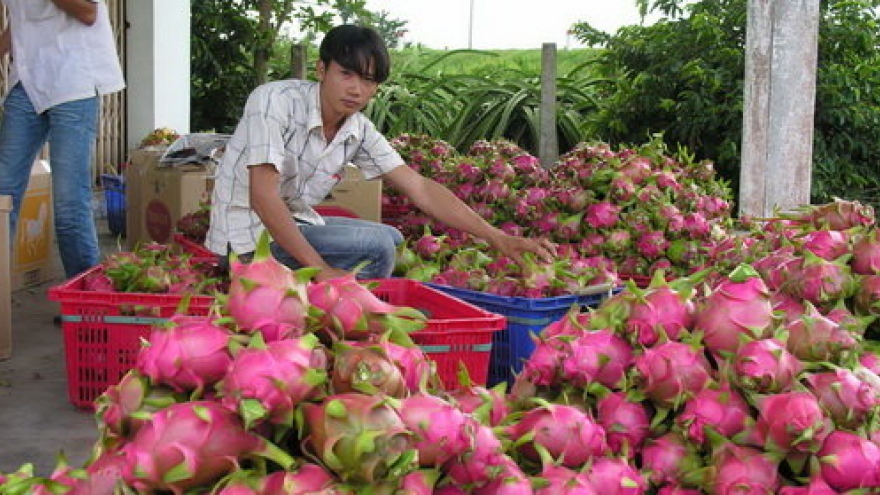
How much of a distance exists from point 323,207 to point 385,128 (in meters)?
5.44

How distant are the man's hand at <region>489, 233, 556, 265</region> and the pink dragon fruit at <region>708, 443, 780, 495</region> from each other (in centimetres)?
180

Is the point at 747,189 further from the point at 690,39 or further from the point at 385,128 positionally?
the point at 385,128

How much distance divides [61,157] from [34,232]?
30.8 inches

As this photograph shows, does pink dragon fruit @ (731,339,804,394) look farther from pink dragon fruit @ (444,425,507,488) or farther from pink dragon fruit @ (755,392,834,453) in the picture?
pink dragon fruit @ (444,425,507,488)

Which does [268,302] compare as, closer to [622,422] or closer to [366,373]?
[366,373]

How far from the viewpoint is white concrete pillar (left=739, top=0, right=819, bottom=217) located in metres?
5.05

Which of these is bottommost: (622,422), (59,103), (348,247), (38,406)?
(38,406)

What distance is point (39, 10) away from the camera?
14.9 ft

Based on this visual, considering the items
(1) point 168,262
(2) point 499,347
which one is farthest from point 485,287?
(1) point 168,262

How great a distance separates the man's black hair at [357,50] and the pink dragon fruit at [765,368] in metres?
1.89

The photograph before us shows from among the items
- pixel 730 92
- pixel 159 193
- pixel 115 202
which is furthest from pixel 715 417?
pixel 730 92

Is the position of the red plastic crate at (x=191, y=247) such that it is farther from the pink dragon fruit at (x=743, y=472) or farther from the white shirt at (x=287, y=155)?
the pink dragon fruit at (x=743, y=472)

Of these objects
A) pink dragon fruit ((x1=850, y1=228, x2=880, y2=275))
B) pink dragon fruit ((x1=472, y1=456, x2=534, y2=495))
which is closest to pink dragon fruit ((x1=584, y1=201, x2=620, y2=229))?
pink dragon fruit ((x1=850, y1=228, x2=880, y2=275))

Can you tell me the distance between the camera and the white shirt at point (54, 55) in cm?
448
